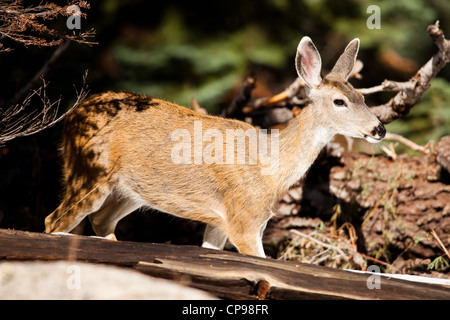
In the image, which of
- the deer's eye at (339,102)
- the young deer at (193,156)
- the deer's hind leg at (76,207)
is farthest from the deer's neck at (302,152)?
the deer's hind leg at (76,207)

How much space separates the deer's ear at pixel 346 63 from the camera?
5734 millimetres

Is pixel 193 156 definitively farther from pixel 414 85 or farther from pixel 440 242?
pixel 440 242

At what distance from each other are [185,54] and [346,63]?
3.64m

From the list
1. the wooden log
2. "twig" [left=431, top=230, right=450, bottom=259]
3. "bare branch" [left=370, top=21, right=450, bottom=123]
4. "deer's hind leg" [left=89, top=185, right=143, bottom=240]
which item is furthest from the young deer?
"twig" [left=431, top=230, right=450, bottom=259]

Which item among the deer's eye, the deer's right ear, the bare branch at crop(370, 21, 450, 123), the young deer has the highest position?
the bare branch at crop(370, 21, 450, 123)

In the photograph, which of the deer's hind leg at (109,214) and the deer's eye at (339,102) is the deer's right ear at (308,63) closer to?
the deer's eye at (339,102)

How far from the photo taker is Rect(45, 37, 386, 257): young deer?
5.51 m

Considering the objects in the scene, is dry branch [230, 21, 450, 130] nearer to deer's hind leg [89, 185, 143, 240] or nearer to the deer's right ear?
the deer's right ear

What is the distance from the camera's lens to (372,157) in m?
7.42

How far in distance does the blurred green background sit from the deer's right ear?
2.18m

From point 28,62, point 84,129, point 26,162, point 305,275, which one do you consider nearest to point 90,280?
point 305,275

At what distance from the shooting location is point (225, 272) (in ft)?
14.6
